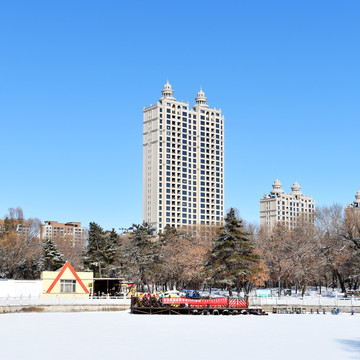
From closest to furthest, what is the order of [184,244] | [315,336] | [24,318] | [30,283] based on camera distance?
[315,336] → [24,318] → [30,283] → [184,244]

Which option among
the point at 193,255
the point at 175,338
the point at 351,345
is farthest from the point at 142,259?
the point at 351,345

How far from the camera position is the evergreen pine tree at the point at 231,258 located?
67.7 meters

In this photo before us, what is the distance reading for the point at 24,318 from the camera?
49281 millimetres

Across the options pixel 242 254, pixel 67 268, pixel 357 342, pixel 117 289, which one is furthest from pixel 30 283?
pixel 357 342

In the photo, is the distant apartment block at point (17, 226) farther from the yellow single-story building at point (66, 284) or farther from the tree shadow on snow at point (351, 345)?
the tree shadow on snow at point (351, 345)

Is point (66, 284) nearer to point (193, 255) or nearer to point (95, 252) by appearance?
point (95, 252)

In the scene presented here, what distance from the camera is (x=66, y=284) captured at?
65.1m

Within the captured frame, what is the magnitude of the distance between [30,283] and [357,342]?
40137 millimetres

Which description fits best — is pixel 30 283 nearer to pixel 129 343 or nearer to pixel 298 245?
pixel 129 343

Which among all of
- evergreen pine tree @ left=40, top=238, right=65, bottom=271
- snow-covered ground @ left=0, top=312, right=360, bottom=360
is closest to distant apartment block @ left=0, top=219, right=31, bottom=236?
evergreen pine tree @ left=40, top=238, right=65, bottom=271

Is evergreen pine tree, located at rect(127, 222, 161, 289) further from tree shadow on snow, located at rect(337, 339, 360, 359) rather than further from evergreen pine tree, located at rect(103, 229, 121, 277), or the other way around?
tree shadow on snow, located at rect(337, 339, 360, 359)

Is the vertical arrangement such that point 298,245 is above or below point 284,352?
above

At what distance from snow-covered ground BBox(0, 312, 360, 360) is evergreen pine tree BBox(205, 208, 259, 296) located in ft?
54.8

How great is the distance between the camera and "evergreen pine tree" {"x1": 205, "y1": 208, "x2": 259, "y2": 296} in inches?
2665
